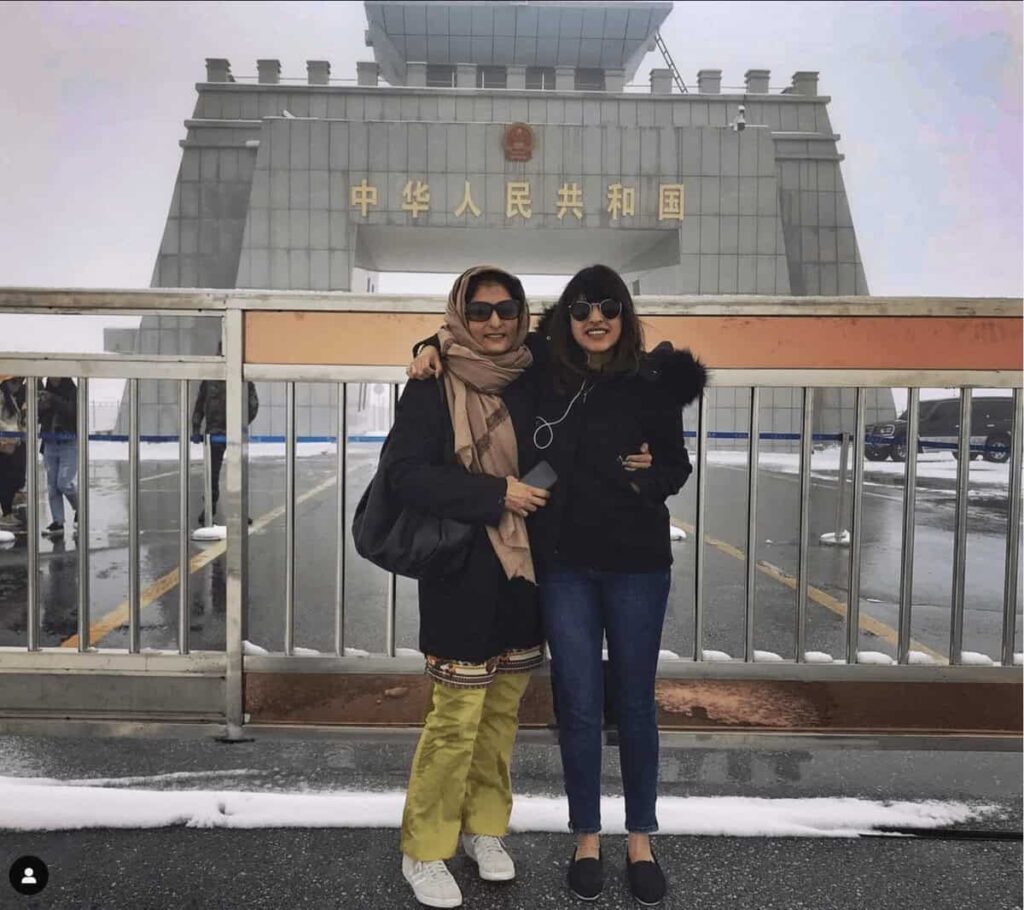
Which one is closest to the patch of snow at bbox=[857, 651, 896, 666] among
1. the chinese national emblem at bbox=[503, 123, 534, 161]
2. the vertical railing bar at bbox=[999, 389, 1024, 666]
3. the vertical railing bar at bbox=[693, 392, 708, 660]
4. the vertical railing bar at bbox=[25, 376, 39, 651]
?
the vertical railing bar at bbox=[999, 389, 1024, 666]

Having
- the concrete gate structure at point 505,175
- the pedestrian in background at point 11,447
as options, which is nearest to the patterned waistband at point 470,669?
the pedestrian in background at point 11,447

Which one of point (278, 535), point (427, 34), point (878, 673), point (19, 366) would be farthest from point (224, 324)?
point (427, 34)

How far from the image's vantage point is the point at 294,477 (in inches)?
115

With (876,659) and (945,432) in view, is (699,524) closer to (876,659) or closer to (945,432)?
(876,659)

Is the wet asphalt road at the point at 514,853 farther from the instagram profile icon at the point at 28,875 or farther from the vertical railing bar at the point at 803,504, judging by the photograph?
the vertical railing bar at the point at 803,504

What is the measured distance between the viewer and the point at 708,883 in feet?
7.57

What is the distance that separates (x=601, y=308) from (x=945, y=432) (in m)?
6.37

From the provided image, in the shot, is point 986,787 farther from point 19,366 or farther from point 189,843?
point 19,366

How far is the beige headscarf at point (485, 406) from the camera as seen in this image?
2242mm

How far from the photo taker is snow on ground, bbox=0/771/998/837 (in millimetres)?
2600

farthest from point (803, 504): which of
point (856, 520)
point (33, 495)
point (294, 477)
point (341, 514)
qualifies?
point (33, 495)

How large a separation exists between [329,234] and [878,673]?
22425mm

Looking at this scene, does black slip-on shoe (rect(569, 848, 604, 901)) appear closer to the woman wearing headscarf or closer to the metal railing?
the woman wearing headscarf

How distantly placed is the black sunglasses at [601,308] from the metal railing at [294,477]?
2.03 ft
